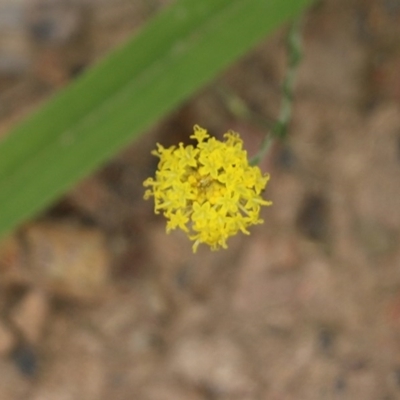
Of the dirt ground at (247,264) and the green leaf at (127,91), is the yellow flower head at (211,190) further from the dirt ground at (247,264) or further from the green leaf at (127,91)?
the dirt ground at (247,264)

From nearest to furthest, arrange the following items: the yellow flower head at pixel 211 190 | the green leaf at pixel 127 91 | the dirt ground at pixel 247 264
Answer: the yellow flower head at pixel 211 190
the green leaf at pixel 127 91
the dirt ground at pixel 247 264

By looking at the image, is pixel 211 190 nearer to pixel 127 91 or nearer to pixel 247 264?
pixel 127 91

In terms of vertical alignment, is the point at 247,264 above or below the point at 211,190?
above

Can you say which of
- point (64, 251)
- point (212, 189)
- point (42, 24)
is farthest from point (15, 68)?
point (212, 189)

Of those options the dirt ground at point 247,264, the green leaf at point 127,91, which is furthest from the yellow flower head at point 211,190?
the dirt ground at point 247,264

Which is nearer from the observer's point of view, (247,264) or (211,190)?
(211,190)

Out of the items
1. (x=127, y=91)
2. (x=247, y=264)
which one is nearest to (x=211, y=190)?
(x=127, y=91)
